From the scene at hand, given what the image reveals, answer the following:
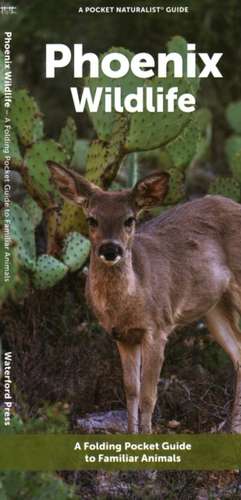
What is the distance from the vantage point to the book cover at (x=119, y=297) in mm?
6965

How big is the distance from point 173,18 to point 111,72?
16.2ft

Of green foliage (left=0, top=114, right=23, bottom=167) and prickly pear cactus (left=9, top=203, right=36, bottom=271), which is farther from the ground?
green foliage (left=0, top=114, right=23, bottom=167)

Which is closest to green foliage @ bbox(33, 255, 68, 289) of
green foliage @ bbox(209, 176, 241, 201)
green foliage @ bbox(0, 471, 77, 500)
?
green foliage @ bbox(209, 176, 241, 201)

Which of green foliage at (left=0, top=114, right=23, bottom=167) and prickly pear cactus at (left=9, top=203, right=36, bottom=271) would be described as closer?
green foliage at (left=0, top=114, right=23, bottom=167)

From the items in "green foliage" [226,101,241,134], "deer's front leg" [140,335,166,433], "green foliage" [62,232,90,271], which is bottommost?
"deer's front leg" [140,335,166,433]

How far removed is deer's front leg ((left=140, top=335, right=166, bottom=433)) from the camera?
7570 millimetres

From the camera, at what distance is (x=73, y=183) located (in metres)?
7.67

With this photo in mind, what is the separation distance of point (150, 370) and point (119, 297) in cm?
46

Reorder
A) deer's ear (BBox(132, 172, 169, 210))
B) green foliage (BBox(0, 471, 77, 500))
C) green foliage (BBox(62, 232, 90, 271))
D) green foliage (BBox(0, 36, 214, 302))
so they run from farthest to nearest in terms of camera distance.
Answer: green foliage (BBox(62, 232, 90, 271)) < green foliage (BBox(0, 36, 214, 302)) < deer's ear (BBox(132, 172, 169, 210)) < green foliage (BBox(0, 471, 77, 500))

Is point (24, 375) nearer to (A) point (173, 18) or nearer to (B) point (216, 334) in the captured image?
(B) point (216, 334)

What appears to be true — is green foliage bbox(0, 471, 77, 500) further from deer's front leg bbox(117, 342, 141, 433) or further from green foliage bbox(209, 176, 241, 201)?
green foliage bbox(209, 176, 241, 201)

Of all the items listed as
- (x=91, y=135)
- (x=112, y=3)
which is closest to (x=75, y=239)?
(x=112, y=3)

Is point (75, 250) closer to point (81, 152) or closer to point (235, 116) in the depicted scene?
point (81, 152)

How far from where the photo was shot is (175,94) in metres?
7.94
